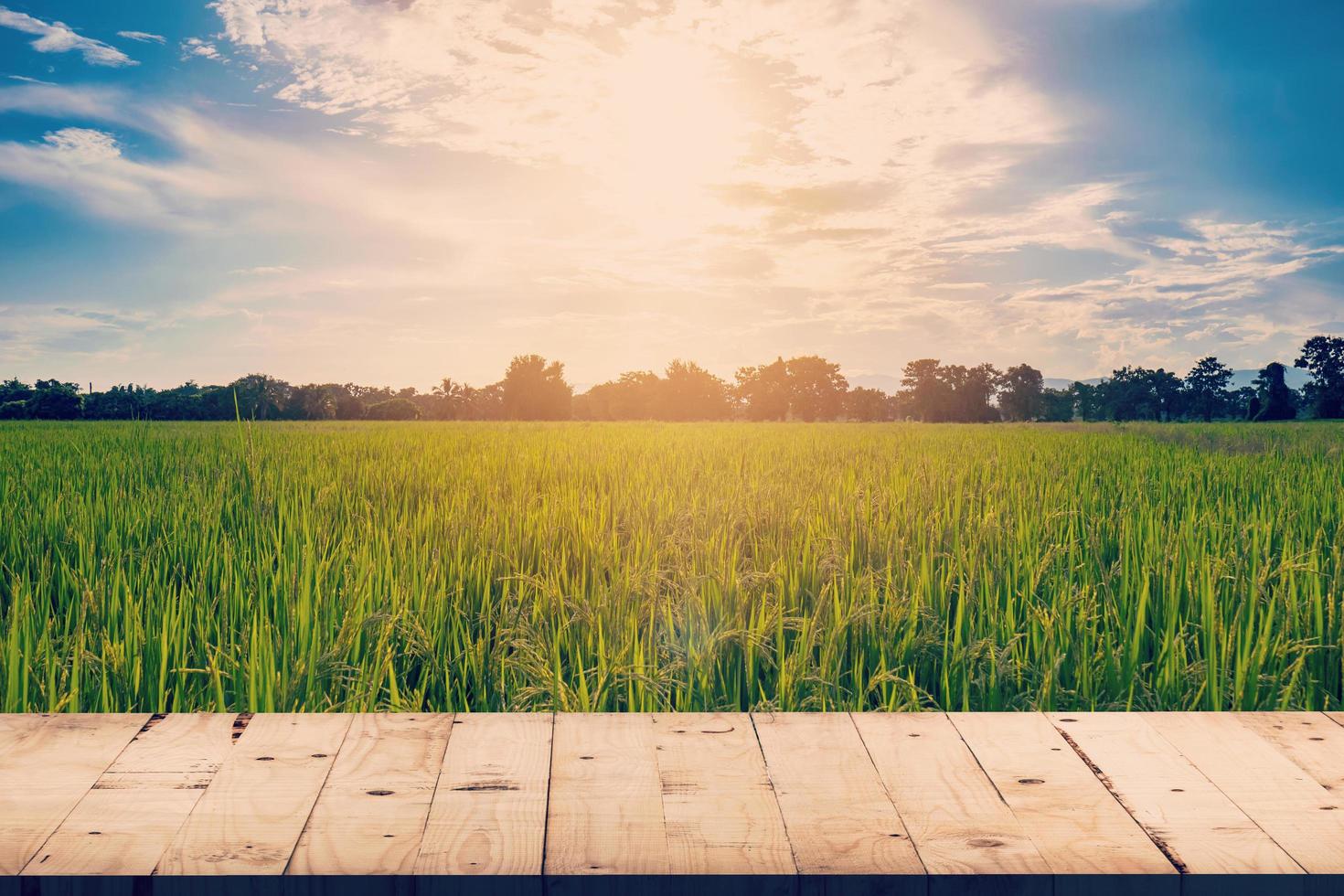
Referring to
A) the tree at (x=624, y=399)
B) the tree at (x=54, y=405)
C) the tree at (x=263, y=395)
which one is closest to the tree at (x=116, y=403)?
the tree at (x=54, y=405)

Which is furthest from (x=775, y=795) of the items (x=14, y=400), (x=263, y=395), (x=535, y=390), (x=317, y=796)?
(x=535, y=390)

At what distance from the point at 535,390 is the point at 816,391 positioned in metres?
23.8

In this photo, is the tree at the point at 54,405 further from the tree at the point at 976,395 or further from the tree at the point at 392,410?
the tree at the point at 976,395

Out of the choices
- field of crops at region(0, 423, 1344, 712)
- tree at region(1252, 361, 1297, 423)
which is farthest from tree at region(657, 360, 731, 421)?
field of crops at region(0, 423, 1344, 712)

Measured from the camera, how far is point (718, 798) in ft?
4.82

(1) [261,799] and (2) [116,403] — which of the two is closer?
(1) [261,799]

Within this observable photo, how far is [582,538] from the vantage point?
4227 millimetres

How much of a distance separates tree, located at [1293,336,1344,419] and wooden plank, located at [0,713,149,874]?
63670 millimetres

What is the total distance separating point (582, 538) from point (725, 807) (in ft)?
9.33

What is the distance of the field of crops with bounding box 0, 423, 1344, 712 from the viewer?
2445mm

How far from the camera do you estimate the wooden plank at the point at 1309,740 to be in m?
1.60

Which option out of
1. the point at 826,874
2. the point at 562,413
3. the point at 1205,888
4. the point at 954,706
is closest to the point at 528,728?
the point at 826,874

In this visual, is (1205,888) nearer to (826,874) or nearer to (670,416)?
(826,874)

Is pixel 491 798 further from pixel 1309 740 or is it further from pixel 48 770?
pixel 1309 740
